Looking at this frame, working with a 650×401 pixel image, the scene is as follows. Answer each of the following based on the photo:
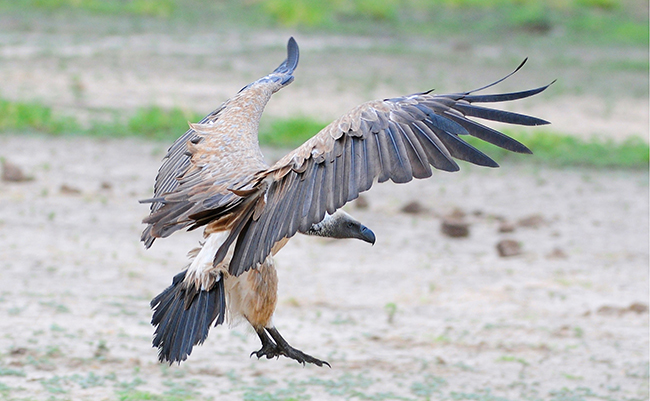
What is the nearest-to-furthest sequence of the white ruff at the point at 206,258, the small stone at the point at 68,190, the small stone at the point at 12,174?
the white ruff at the point at 206,258 < the small stone at the point at 68,190 < the small stone at the point at 12,174

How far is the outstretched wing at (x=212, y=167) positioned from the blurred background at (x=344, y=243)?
3.23 ft

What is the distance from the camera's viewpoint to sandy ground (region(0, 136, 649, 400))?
17.1 feet

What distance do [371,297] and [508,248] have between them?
150 centimetres

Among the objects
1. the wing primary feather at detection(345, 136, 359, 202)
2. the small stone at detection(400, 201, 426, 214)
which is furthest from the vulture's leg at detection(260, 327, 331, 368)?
the small stone at detection(400, 201, 426, 214)

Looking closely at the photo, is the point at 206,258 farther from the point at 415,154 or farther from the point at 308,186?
the point at 415,154

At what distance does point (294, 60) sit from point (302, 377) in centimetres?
197

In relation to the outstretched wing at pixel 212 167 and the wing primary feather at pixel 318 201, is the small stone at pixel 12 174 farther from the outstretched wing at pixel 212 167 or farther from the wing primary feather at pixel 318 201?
the wing primary feather at pixel 318 201

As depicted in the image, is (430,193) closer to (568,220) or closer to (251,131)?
(568,220)

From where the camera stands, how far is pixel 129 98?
13000 mm

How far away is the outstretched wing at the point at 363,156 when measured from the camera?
3.79 metres

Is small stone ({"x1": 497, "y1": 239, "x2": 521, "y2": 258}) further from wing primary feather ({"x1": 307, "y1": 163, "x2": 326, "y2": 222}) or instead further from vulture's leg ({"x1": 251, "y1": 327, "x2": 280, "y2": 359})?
wing primary feather ({"x1": 307, "y1": 163, "x2": 326, "y2": 222})

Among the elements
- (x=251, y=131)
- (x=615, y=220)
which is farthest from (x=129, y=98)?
(x=251, y=131)

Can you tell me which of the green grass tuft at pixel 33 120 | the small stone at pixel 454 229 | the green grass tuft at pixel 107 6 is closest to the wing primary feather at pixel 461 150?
the small stone at pixel 454 229

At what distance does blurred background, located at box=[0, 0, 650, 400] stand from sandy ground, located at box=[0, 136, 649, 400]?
2cm
